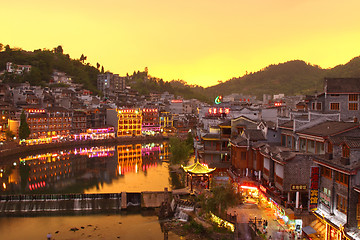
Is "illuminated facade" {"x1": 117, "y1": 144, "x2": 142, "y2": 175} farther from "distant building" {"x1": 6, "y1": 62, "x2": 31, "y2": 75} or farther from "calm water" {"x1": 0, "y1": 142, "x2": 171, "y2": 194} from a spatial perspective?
"distant building" {"x1": 6, "y1": 62, "x2": 31, "y2": 75}

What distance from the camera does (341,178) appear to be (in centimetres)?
1527

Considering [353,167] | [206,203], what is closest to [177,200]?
[206,203]

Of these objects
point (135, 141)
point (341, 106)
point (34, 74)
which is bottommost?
point (135, 141)

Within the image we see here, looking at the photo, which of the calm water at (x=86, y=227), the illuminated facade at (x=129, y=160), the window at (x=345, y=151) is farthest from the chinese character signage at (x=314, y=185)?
the illuminated facade at (x=129, y=160)

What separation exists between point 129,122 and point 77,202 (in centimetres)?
6073

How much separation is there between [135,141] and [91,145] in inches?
497

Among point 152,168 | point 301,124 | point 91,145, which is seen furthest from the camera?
point 91,145

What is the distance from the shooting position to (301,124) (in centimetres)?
2461

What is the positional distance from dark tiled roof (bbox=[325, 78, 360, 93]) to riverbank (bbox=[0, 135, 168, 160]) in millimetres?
51738

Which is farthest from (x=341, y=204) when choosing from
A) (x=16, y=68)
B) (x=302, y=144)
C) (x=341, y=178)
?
(x=16, y=68)

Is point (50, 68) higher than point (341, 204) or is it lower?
higher

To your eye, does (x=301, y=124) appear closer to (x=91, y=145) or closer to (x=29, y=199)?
(x=29, y=199)

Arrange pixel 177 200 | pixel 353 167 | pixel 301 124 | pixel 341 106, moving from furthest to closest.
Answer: pixel 341 106
pixel 177 200
pixel 301 124
pixel 353 167

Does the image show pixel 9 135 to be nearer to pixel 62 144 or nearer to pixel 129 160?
pixel 62 144
